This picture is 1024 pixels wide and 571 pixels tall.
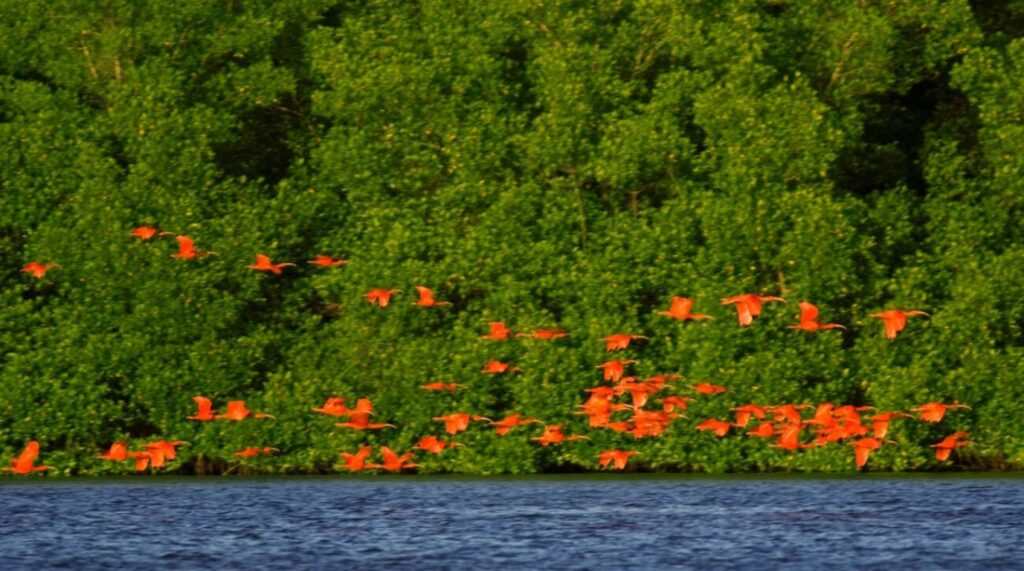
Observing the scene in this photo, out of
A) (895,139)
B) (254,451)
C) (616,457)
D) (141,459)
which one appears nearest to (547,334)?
(616,457)

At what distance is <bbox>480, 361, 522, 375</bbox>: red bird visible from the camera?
1157 inches

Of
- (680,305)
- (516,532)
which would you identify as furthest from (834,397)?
(516,532)

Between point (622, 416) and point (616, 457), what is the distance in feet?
2.38

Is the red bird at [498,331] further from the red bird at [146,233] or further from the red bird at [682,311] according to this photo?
the red bird at [146,233]

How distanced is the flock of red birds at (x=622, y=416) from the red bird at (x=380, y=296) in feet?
0.06

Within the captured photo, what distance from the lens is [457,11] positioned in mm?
31609

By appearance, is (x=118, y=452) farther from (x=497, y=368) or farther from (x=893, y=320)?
(x=893, y=320)

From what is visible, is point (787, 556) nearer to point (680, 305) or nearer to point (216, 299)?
point (680, 305)

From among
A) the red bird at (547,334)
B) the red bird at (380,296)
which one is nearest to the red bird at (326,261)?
the red bird at (380,296)

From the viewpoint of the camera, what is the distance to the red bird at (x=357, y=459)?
2925cm

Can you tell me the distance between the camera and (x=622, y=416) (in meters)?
29.8

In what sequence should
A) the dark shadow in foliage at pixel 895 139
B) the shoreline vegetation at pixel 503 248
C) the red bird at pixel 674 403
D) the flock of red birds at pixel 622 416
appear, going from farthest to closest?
1. the dark shadow in foliage at pixel 895 139
2. the shoreline vegetation at pixel 503 248
3. the red bird at pixel 674 403
4. the flock of red birds at pixel 622 416

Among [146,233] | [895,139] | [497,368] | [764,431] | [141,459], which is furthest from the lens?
[895,139]

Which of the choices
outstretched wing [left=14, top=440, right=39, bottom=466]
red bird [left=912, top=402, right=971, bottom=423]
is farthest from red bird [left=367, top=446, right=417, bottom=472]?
red bird [left=912, top=402, right=971, bottom=423]
